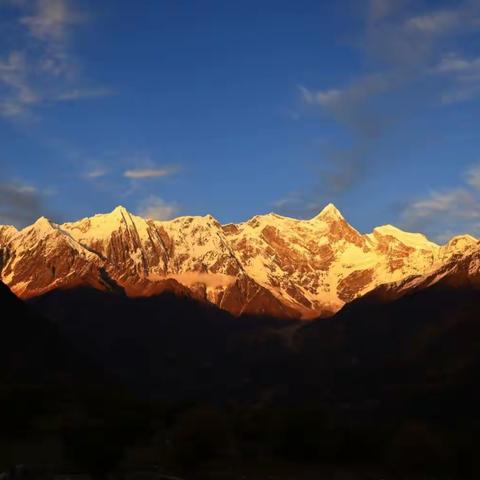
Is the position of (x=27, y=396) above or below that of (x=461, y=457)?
above

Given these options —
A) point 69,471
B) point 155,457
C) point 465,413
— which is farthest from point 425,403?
point 69,471

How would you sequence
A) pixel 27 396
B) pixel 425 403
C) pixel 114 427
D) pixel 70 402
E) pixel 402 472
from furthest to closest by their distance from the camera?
1. pixel 425 403
2. pixel 70 402
3. pixel 27 396
4. pixel 114 427
5. pixel 402 472

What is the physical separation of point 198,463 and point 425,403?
421ft

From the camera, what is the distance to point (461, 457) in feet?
255

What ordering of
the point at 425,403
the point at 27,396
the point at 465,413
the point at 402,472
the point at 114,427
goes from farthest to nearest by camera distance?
the point at 425,403 → the point at 465,413 → the point at 27,396 → the point at 114,427 → the point at 402,472

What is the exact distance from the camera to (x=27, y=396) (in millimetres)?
108312

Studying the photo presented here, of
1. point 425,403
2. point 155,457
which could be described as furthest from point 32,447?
point 425,403

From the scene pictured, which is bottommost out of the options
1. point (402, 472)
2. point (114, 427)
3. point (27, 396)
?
point (402, 472)

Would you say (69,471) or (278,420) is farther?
(278,420)

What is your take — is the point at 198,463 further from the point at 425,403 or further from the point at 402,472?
the point at 425,403

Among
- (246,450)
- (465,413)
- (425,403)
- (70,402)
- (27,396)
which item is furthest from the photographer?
(425,403)

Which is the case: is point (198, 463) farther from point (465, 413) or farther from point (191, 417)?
point (465, 413)

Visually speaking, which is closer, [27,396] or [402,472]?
[402,472]

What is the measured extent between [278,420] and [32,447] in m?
27.4
